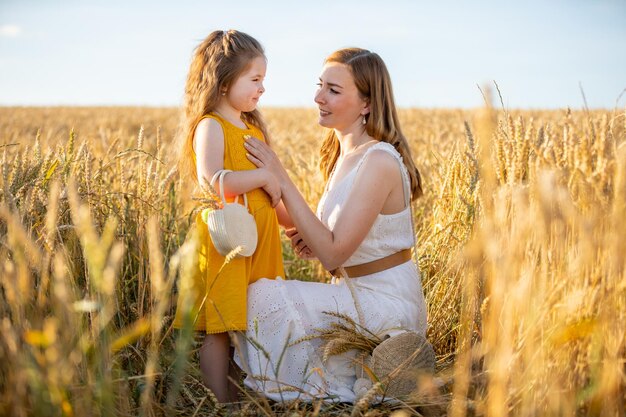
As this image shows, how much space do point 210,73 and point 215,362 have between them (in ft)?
3.80

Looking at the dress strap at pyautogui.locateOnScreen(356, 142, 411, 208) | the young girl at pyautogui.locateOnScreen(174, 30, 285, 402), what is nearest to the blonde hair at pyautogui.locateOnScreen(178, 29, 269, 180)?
the young girl at pyautogui.locateOnScreen(174, 30, 285, 402)

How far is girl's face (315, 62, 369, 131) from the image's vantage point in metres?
2.70

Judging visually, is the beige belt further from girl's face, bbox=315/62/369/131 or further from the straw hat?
girl's face, bbox=315/62/369/131

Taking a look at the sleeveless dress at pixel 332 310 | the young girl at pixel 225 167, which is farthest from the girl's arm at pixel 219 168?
the sleeveless dress at pixel 332 310

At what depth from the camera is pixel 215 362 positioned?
2346 millimetres

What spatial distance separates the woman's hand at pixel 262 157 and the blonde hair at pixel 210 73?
0.80 ft

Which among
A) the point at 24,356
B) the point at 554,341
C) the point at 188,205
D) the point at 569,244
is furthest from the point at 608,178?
the point at 188,205

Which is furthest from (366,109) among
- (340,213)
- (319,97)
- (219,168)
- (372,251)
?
(219,168)

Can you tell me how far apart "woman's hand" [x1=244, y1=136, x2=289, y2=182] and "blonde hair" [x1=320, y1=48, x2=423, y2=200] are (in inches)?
21.0

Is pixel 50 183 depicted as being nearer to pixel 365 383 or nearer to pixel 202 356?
pixel 202 356

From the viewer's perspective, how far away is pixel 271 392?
7.14ft

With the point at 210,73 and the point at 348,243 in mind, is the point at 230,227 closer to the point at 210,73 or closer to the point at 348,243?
the point at 348,243

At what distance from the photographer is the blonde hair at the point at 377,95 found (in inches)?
107

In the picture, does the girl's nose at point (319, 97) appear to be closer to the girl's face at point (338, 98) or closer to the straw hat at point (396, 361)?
the girl's face at point (338, 98)
